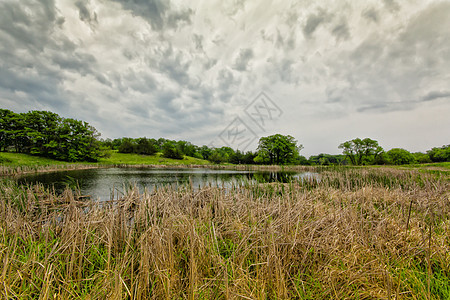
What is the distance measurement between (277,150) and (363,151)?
33.9 meters

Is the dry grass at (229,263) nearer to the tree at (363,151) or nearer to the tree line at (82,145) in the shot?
the tree line at (82,145)

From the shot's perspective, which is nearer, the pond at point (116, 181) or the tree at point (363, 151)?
the pond at point (116, 181)

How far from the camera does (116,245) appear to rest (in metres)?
3.36

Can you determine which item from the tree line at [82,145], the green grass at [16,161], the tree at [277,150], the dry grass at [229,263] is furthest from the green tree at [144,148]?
the dry grass at [229,263]

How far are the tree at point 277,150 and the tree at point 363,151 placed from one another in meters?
21.8

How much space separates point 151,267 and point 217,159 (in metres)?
75.1

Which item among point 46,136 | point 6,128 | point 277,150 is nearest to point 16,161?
point 46,136

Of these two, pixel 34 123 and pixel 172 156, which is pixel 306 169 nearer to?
pixel 172 156

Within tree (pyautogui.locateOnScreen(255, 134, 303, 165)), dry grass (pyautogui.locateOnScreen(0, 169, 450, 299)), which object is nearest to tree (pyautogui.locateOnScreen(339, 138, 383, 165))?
tree (pyautogui.locateOnScreen(255, 134, 303, 165))

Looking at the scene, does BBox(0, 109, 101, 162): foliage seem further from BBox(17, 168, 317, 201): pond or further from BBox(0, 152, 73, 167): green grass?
BBox(17, 168, 317, 201): pond

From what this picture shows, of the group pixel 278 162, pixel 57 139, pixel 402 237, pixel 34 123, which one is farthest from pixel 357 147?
pixel 34 123

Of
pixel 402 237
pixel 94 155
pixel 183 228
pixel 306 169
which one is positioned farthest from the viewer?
pixel 94 155

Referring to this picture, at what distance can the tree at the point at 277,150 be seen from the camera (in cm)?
6631

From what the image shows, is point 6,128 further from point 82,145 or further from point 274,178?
point 274,178
